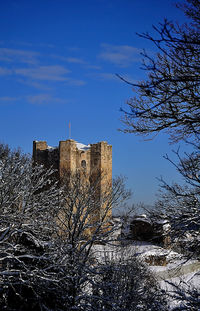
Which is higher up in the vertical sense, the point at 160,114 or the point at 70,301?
the point at 160,114

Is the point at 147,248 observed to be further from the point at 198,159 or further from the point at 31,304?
the point at 198,159

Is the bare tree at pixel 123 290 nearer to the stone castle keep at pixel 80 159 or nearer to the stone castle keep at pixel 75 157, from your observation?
the stone castle keep at pixel 80 159

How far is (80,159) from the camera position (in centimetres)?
2902

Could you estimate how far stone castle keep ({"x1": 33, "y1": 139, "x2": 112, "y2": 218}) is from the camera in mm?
27969

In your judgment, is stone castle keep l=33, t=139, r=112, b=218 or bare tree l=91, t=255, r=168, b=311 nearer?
bare tree l=91, t=255, r=168, b=311

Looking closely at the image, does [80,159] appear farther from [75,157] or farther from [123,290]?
[123,290]

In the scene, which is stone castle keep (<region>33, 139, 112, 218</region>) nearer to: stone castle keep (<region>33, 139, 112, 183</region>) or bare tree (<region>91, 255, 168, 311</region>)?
stone castle keep (<region>33, 139, 112, 183</region>)

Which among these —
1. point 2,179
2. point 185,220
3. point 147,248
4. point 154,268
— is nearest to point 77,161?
point 147,248

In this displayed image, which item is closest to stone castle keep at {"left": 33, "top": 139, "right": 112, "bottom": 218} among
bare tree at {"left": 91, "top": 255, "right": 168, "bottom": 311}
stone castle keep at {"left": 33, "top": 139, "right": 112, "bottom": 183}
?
stone castle keep at {"left": 33, "top": 139, "right": 112, "bottom": 183}

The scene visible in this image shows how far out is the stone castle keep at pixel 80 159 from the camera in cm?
2797

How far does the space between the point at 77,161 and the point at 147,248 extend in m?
9.26

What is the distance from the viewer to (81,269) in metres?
9.97

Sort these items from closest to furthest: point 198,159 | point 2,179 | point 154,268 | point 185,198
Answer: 1. point 198,159
2. point 185,198
3. point 2,179
4. point 154,268

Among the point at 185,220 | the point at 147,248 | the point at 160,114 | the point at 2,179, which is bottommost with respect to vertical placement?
the point at 147,248
